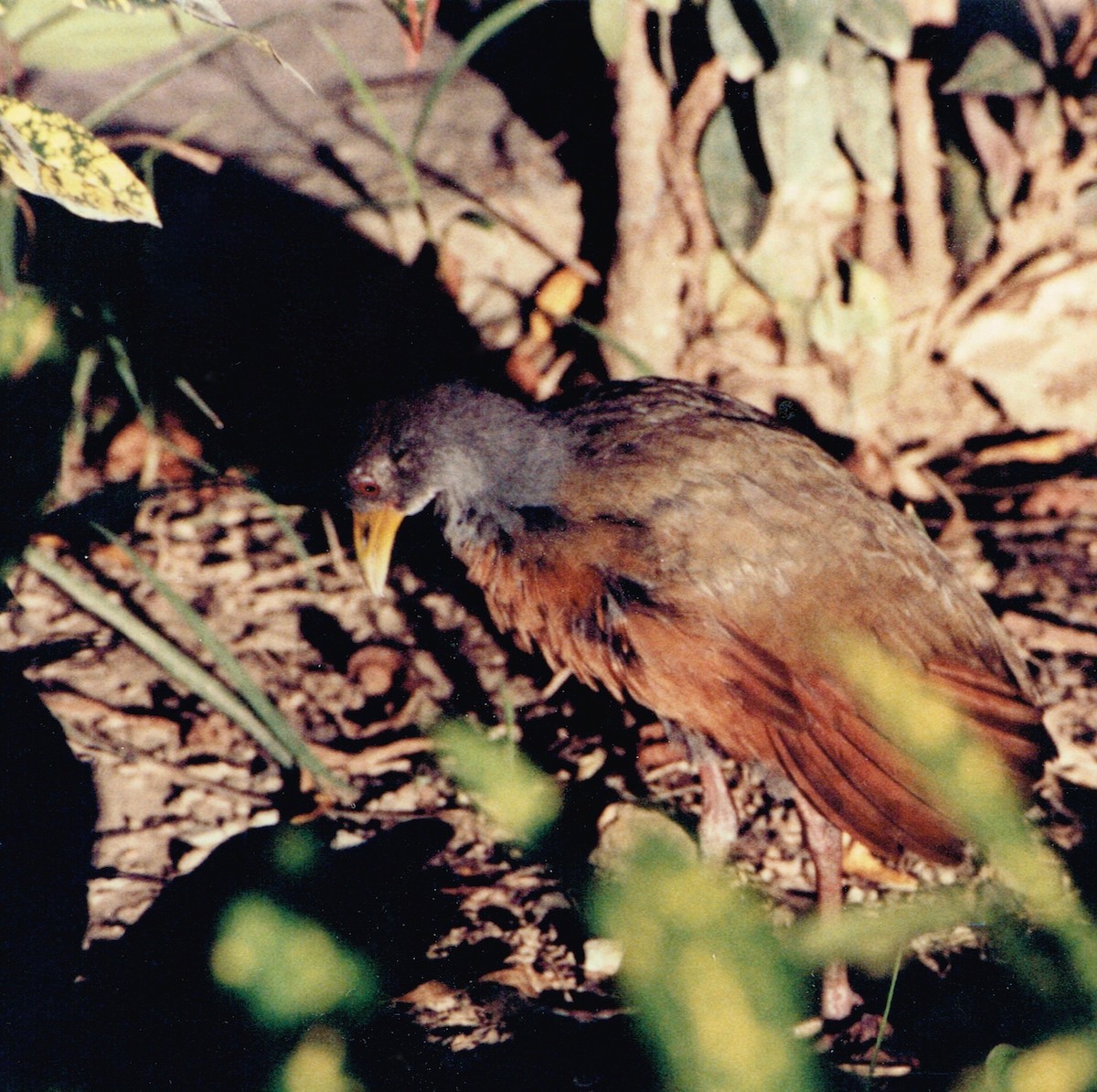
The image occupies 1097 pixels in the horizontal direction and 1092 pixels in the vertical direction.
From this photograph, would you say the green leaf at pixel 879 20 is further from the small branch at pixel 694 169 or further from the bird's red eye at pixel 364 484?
the bird's red eye at pixel 364 484

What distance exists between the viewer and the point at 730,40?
2.76m

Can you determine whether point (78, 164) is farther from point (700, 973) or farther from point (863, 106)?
point (863, 106)

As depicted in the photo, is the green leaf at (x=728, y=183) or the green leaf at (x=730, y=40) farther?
the green leaf at (x=728, y=183)

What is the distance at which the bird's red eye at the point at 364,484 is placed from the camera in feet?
8.53

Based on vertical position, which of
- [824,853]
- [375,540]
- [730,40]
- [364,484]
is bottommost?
[824,853]

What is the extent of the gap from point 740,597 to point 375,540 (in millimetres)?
972

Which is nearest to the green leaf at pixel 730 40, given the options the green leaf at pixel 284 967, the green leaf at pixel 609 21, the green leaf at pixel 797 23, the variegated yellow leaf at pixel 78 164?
the green leaf at pixel 797 23

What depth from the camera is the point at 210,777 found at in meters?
2.65

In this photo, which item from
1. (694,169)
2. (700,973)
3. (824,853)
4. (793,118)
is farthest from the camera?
(694,169)

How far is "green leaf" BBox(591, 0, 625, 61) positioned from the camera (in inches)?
103

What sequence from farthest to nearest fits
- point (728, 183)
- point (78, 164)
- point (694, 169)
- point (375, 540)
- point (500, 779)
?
1. point (694, 169)
2. point (728, 183)
3. point (375, 540)
4. point (500, 779)
5. point (78, 164)

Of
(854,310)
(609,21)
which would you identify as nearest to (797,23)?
(609,21)

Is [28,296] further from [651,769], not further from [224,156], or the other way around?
[651,769]

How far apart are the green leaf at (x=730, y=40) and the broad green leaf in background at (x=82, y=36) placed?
121 cm
